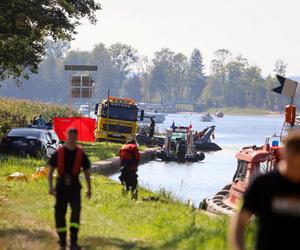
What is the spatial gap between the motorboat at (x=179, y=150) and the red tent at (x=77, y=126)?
743 cm

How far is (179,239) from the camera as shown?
45.5ft

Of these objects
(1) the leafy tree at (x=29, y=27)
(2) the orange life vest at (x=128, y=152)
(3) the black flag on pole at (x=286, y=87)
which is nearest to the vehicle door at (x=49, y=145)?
(1) the leafy tree at (x=29, y=27)

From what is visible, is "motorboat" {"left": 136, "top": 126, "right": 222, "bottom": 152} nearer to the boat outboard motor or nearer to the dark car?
the boat outboard motor

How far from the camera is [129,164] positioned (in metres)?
22.1

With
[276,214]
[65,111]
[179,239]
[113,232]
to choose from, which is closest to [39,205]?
[113,232]

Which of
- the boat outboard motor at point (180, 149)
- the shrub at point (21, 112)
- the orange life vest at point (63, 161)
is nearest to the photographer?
the orange life vest at point (63, 161)

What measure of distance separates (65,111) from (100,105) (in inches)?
510

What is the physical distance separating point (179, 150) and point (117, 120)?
4.68 meters

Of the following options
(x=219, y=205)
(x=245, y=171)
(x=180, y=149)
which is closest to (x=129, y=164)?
(x=219, y=205)

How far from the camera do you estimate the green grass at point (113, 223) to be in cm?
1346

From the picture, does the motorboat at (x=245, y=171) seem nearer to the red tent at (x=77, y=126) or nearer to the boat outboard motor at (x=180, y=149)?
the red tent at (x=77, y=126)

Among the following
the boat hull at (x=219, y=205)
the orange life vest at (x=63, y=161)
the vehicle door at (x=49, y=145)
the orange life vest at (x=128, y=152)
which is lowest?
the boat hull at (x=219, y=205)

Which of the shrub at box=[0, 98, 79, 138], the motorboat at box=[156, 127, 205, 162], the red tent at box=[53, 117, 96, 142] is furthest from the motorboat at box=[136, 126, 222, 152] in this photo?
the red tent at box=[53, 117, 96, 142]

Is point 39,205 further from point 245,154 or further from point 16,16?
point 16,16
